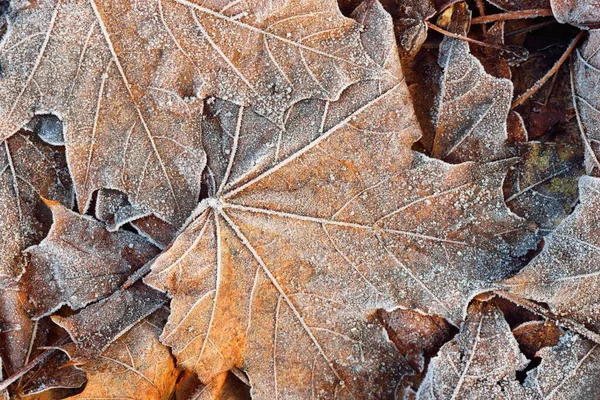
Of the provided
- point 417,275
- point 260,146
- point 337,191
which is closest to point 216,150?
point 260,146

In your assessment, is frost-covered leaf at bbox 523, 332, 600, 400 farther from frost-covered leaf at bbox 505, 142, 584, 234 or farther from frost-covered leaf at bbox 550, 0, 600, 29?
frost-covered leaf at bbox 550, 0, 600, 29

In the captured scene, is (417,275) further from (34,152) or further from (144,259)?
(34,152)

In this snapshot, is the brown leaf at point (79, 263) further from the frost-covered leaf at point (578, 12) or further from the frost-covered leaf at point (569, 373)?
the frost-covered leaf at point (578, 12)

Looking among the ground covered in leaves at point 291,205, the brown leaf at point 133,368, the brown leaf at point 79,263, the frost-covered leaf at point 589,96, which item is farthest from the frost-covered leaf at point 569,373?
the brown leaf at point 79,263

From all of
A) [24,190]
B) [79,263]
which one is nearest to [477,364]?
[79,263]

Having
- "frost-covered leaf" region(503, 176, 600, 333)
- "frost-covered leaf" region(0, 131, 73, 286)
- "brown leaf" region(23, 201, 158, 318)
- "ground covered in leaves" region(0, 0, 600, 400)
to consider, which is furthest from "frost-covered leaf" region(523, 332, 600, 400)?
"frost-covered leaf" region(0, 131, 73, 286)
